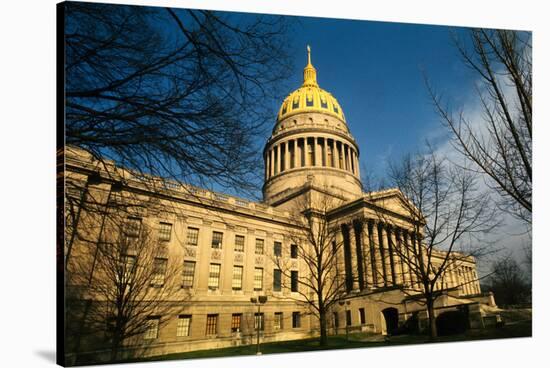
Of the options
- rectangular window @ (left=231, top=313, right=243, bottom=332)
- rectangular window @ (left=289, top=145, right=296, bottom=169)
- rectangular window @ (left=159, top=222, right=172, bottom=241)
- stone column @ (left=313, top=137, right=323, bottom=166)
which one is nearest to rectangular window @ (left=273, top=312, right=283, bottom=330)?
rectangular window @ (left=231, top=313, right=243, bottom=332)

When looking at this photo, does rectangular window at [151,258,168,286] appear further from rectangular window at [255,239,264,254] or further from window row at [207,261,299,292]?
rectangular window at [255,239,264,254]

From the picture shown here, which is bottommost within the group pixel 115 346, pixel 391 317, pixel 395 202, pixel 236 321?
pixel 391 317

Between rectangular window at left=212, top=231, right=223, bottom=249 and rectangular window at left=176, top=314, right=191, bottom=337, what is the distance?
4899 mm

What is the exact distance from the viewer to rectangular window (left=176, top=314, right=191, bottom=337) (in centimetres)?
1577

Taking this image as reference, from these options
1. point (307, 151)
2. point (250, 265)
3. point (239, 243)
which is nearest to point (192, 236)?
point (239, 243)

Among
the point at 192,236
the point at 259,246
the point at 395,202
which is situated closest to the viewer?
the point at 395,202

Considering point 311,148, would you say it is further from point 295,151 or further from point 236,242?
point 236,242

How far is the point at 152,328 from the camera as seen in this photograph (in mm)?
14336

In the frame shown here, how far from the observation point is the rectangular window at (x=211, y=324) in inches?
753

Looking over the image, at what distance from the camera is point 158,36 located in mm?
8117

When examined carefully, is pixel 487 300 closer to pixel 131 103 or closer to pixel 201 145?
pixel 201 145

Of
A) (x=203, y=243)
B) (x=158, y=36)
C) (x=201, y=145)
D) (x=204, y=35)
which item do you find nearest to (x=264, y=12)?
(x=158, y=36)

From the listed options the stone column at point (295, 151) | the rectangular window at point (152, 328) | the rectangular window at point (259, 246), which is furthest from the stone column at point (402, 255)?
the stone column at point (295, 151)

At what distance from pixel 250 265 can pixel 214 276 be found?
98.1 inches
